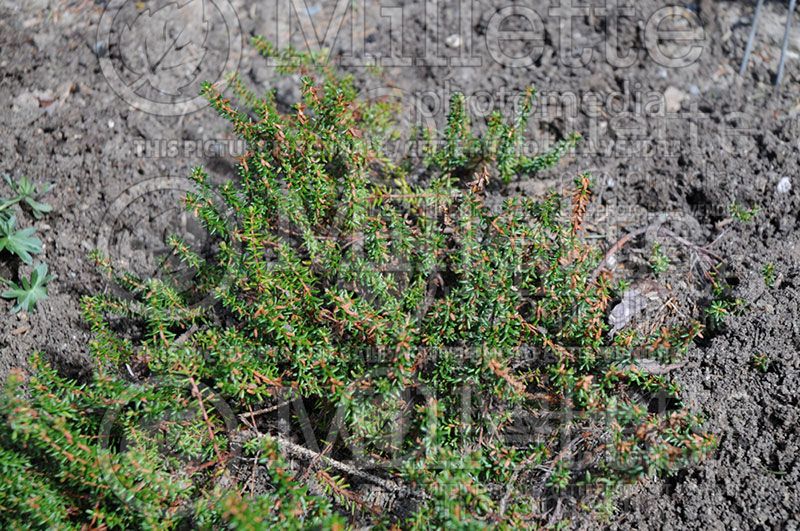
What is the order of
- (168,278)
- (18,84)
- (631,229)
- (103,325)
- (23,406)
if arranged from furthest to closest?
(18,84)
(631,229)
(168,278)
(103,325)
(23,406)

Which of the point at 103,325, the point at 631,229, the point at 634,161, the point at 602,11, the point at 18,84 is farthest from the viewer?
the point at 602,11

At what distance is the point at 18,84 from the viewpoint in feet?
13.6

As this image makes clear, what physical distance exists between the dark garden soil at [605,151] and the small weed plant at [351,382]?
29 centimetres

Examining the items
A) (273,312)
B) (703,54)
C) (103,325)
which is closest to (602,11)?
(703,54)

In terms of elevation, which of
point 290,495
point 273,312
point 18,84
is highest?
point 18,84

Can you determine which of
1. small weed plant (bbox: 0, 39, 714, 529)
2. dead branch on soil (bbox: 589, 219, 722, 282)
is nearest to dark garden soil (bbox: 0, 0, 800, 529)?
dead branch on soil (bbox: 589, 219, 722, 282)

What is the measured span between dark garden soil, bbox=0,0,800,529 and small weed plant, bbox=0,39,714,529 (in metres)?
0.29

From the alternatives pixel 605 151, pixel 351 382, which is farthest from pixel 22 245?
pixel 605 151

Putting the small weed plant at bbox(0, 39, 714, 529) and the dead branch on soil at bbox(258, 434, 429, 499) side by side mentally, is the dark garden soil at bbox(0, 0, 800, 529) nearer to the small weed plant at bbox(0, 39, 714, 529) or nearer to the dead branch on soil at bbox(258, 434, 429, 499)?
the small weed plant at bbox(0, 39, 714, 529)

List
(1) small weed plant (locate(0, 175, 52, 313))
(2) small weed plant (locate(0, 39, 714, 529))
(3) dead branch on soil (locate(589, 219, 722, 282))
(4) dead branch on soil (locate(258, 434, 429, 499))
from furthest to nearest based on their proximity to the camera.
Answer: (1) small weed plant (locate(0, 175, 52, 313))
(3) dead branch on soil (locate(589, 219, 722, 282))
(4) dead branch on soil (locate(258, 434, 429, 499))
(2) small weed plant (locate(0, 39, 714, 529))

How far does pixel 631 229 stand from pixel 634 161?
0.44 metres

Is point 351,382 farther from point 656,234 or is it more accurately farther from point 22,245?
point 22,245

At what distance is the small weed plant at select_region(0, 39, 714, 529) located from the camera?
2533mm

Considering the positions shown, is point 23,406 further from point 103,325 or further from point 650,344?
point 650,344
